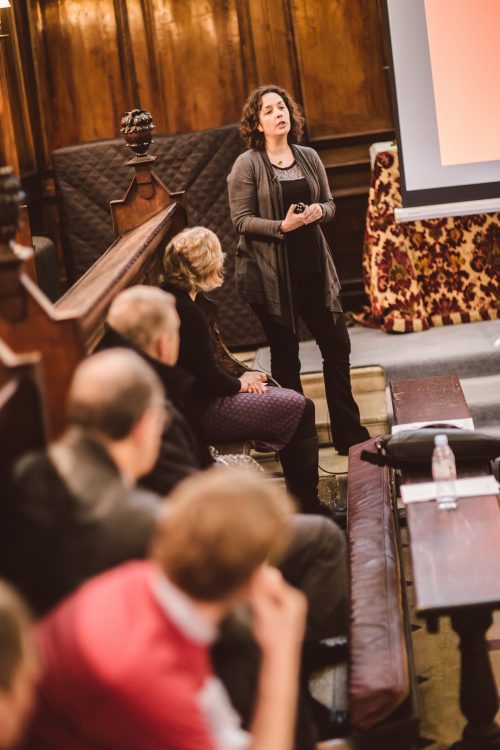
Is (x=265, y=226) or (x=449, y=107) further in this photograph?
(x=449, y=107)

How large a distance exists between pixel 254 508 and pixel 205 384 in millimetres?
2144

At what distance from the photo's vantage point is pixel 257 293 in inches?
172

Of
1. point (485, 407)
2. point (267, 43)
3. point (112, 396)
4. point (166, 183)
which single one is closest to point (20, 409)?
point (112, 396)

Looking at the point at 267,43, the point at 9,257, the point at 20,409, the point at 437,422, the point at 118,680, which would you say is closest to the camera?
the point at 118,680

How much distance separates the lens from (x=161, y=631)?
1.46 meters

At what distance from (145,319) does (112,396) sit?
2.70 ft

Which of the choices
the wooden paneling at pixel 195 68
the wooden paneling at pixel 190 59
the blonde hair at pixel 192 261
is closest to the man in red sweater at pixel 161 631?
Result: the blonde hair at pixel 192 261

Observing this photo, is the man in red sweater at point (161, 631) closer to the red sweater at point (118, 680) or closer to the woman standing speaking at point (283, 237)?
the red sweater at point (118, 680)

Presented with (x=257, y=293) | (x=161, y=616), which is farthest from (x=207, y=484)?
(x=257, y=293)

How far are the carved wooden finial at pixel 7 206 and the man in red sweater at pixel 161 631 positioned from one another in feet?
3.25

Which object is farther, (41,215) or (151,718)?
(41,215)

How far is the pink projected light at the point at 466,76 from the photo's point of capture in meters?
4.72

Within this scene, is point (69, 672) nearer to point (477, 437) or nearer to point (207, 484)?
point (207, 484)

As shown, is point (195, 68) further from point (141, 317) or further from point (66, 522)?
point (66, 522)
